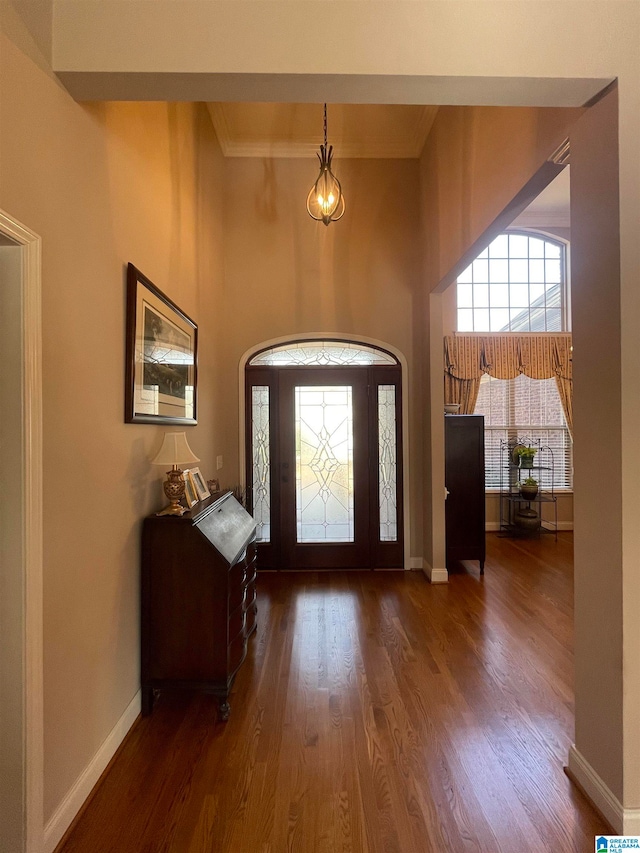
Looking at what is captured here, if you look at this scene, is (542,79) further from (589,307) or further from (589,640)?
(589,640)

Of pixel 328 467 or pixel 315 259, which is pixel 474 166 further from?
pixel 328 467

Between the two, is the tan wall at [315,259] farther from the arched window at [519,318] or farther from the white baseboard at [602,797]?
the white baseboard at [602,797]

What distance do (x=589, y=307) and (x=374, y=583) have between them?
3.24 metres

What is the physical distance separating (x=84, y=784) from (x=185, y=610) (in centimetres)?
77

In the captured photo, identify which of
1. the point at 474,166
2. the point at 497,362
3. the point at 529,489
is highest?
the point at 474,166

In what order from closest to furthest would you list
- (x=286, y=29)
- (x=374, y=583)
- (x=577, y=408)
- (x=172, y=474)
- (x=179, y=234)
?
(x=286, y=29) < (x=577, y=408) < (x=172, y=474) < (x=179, y=234) < (x=374, y=583)

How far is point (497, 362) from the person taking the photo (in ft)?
20.5

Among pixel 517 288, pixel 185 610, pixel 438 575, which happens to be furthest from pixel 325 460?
pixel 517 288

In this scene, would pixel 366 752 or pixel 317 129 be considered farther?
pixel 317 129

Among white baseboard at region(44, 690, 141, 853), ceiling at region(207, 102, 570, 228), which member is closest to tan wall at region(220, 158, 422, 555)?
ceiling at region(207, 102, 570, 228)

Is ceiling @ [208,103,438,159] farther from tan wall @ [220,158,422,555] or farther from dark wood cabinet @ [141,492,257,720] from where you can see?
dark wood cabinet @ [141,492,257,720]

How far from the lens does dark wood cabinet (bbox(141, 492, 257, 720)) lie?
7.52 ft

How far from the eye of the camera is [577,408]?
1.88 metres

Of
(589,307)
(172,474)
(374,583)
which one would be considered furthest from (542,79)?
(374,583)
